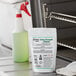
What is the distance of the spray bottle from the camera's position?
5.24ft

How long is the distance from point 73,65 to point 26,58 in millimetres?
329

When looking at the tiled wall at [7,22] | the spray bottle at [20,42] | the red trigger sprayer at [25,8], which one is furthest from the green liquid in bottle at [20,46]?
the tiled wall at [7,22]

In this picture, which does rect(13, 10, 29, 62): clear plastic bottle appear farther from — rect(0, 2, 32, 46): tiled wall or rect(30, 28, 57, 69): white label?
rect(0, 2, 32, 46): tiled wall

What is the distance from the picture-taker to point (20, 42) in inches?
63.6

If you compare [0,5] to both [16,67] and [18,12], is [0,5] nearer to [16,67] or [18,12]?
[18,12]

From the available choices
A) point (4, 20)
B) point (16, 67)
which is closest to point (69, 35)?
point (16, 67)

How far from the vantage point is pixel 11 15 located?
2.09 m

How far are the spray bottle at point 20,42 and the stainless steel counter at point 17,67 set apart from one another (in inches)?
1.8

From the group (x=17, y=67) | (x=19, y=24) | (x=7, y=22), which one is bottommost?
(x=17, y=67)

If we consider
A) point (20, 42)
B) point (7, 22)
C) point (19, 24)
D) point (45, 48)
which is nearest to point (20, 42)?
point (20, 42)

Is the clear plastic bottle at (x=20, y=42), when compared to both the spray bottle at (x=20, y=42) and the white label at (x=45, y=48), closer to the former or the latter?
the spray bottle at (x=20, y=42)

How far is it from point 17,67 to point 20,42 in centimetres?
A: 16

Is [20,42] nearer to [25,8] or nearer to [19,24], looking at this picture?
[19,24]

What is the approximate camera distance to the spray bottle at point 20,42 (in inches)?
62.8
